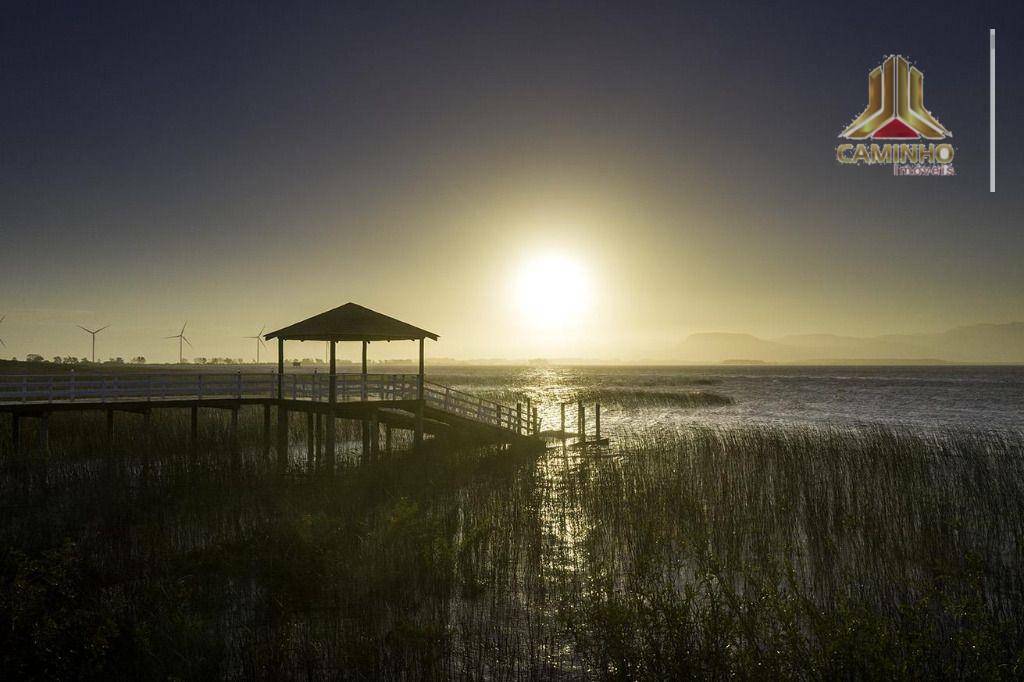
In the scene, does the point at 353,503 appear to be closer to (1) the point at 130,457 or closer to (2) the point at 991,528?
(1) the point at 130,457

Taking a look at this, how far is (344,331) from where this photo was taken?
71.3 feet

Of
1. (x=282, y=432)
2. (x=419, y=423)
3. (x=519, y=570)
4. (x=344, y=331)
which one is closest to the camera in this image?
(x=519, y=570)

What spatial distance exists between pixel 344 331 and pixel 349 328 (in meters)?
0.21

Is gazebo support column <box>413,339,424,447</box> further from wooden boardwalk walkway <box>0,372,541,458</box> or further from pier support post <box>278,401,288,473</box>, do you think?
pier support post <box>278,401,288,473</box>

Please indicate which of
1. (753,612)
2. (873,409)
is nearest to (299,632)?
(753,612)

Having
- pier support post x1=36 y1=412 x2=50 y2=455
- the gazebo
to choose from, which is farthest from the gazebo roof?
pier support post x1=36 y1=412 x2=50 y2=455

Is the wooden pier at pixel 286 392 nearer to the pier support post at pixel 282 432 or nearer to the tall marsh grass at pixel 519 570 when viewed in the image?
the pier support post at pixel 282 432

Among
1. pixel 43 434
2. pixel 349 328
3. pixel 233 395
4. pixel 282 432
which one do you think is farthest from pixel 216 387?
pixel 349 328

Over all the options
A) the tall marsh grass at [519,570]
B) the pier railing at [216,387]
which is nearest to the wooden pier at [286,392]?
the pier railing at [216,387]

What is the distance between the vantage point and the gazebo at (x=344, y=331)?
2178 centimetres

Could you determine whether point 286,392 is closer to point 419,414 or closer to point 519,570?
point 419,414

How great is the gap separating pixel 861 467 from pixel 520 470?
10.7 metres

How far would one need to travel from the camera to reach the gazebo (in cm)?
2178

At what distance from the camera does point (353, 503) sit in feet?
50.6
